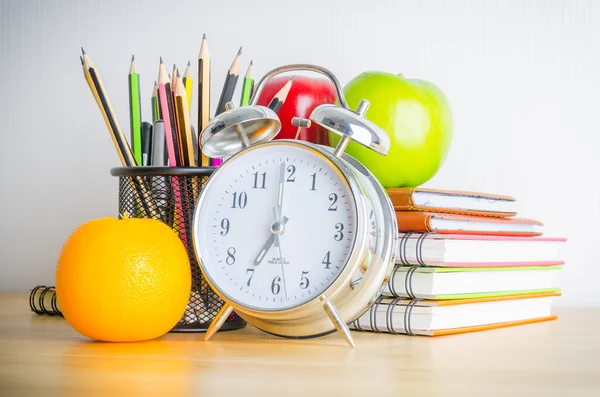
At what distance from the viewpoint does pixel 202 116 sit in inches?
36.8

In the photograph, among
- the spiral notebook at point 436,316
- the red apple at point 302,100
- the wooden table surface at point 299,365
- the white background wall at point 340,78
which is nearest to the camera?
the wooden table surface at point 299,365

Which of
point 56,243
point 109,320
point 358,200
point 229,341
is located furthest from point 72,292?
point 56,243

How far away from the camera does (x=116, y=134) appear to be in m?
0.94

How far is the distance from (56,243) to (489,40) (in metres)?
0.88

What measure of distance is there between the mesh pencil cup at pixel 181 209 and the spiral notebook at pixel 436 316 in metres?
0.20

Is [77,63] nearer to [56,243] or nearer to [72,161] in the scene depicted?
[72,161]

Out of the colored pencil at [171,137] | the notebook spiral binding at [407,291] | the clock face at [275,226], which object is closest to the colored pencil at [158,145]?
the colored pencil at [171,137]

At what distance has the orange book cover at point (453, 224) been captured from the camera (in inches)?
35.0

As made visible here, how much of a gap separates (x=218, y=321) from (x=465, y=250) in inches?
12.7

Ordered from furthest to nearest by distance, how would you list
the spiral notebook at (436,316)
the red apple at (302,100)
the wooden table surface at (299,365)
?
1. the red apple at (302,100)
2. the spiral notebook at (436,316)
3. the wooden table surface at (299,365)

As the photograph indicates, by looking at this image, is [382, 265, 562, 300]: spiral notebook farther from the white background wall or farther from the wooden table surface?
the white background wall

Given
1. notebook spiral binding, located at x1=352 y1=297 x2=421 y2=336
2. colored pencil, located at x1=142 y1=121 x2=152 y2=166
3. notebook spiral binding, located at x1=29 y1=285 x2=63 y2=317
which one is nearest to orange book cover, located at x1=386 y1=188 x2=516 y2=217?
notebook spiral binding, located at x1=352 y1=297 x2=421 y2=336

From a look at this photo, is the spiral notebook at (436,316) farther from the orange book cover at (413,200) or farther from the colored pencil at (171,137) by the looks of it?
the colored pencil at (171,137)

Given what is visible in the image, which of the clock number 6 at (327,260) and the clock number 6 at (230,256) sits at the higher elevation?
the clock number 6 at (327,260)
